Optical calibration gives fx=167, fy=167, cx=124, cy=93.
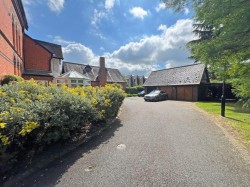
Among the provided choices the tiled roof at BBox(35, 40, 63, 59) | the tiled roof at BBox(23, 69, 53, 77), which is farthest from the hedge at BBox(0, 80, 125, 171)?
the tiled roof at BBox(35, 40, 63, 59)

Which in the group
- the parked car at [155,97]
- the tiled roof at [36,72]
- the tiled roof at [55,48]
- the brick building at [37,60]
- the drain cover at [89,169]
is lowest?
the drain cover at [89,169]

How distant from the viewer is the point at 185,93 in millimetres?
27297

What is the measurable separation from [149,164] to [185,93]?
81.5ft

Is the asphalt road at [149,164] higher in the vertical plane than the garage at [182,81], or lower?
lower

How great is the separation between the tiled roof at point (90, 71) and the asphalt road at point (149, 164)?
3295 cm

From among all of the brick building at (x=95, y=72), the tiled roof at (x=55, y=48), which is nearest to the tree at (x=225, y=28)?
the tiled roof at (x=55, y=48)

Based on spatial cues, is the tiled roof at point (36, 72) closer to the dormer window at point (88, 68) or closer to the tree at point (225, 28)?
the tree at point (225, 28)

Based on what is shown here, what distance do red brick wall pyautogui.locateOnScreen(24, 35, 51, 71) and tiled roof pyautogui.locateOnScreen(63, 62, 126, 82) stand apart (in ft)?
48.7

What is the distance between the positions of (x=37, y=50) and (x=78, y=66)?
19.0 meters

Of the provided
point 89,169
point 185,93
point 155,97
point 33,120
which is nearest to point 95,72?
point 155,97

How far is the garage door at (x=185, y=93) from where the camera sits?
26.5 meters

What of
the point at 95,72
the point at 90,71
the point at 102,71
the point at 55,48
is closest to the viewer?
the point at 55,48

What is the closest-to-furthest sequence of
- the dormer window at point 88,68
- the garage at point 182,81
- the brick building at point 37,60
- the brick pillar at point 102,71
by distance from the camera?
the brick building at point 37,60 → the garage at point 182,81 → the brick pillar at point 102,71 → the dormer window at point 88,68

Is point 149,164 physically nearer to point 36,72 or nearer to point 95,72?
point 36,72
